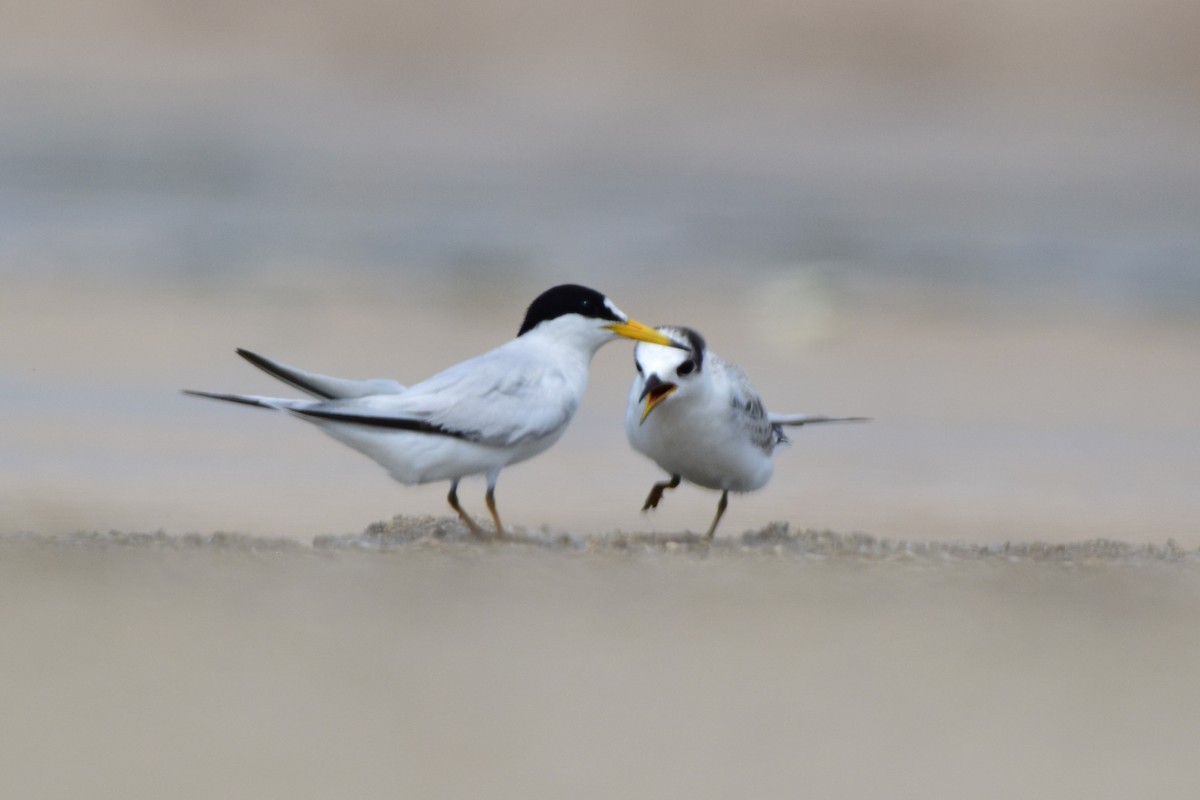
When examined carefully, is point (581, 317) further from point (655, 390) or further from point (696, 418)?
point (696, 418)

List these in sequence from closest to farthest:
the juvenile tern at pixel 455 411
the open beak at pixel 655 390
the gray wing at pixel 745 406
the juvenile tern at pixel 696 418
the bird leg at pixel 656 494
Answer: the juvenile tern at pixel 455 411 < the open beak at pixel 655 390 < the juvenile tern at pixel 696 418 < the gray wing at pixel 745 406 < the bird leg at pixel 656 494

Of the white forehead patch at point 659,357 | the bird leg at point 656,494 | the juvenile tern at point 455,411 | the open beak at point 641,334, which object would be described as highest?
the open beak at point 641,334

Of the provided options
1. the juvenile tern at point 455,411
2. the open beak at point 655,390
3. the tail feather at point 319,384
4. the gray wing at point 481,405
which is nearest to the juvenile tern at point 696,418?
the open beak at point 655,390

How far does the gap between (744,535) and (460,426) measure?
41.5 inches

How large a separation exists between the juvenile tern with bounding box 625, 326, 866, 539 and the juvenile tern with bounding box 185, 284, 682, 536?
12cm

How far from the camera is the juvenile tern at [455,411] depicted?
5.58m

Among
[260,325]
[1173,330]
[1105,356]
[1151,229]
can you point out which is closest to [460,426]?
[260,325]

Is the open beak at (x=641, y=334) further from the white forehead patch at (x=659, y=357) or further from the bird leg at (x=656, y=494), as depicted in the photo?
the bird leg at (x=656, y=494)

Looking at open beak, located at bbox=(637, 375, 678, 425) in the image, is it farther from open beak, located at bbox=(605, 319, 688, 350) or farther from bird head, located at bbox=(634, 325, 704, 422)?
open beak, located at bbox=(605, 319, 688, 350)

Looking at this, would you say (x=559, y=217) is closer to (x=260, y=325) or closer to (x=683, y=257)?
(x=683, y=257)

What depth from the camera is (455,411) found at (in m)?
5.68

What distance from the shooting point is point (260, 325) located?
39.6 feet

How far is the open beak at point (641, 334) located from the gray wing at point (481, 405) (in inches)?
11.1

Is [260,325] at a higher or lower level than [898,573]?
lower
